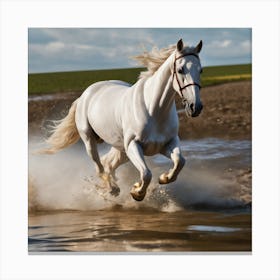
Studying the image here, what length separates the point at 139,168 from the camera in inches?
250

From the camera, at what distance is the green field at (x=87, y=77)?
723 centimetres

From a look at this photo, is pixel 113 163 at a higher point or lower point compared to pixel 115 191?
higher

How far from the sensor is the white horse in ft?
20.4

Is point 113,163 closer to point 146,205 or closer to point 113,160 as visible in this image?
point 113,160

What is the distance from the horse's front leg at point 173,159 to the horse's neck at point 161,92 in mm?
285

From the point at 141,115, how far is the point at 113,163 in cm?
90

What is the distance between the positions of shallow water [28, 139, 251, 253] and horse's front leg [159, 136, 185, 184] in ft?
2.20

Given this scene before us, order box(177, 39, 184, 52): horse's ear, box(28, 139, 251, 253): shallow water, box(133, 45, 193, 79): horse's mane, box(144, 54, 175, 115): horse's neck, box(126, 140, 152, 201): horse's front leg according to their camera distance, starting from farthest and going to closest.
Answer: box(28, 139, 251, 253): shallow water
box(133, 45, 193, 79): horse's mane
box(144, 54, 175, 115): horse's neck
box(126, 140, 152, 201): horse's front leg
box(177, 39, 184, 52): horse's ear

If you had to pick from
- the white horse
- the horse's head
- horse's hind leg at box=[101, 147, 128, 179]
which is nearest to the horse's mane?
the white horse

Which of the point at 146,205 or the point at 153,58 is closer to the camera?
the point at 153,58

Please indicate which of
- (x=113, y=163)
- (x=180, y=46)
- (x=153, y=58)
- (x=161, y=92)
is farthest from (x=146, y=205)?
(x=180, y=46)

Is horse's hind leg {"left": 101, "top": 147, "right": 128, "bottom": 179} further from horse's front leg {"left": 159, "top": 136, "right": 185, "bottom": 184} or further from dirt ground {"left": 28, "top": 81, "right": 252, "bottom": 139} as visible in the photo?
horse's front leg {"left": 159, "top": 136, "right": 185, "bottom": 184}

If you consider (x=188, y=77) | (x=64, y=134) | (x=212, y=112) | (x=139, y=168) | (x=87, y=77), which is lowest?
(x=139, y=168)

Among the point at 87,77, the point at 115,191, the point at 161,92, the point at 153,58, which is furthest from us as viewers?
the point at 87,77
